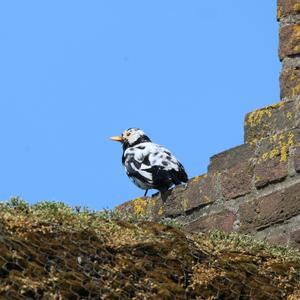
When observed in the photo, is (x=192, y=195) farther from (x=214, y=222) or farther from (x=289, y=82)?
(x=289, y=82)

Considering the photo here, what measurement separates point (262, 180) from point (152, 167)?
7.45 ft

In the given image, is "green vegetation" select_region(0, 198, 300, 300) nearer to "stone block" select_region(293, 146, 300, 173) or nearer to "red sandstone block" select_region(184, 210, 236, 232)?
"stone block" select_region(293, 146, 300, 173)

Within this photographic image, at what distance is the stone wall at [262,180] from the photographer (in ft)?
31.5

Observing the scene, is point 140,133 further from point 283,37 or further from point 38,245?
point 38,245

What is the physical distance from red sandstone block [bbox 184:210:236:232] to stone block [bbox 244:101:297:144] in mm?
586

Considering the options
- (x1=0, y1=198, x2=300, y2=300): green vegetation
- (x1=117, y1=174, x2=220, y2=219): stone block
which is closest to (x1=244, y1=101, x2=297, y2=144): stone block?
(x1=117, y1=174, x2=220, y2=219): stone block

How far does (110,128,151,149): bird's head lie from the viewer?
13.9m

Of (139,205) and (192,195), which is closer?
(192,195)

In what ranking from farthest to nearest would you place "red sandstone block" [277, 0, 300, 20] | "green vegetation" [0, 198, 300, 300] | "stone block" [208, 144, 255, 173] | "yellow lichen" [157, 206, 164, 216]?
"yellow lichen" [157, 206, 164, 216] < "red sandstone block" [277, 0, 300, 20] < "stone block" [208, 144, 255, 173] < "green vegetation" [0, 198, 300, 300]

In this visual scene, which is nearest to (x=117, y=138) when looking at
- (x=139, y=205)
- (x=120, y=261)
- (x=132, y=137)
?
(x=132, y=137)

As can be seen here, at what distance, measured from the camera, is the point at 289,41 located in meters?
10.2

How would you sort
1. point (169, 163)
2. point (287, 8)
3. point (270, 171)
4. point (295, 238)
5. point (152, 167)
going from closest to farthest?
point (295, 238), point (270, 171), point (287, 8), point (169, 163), point (152, 167)

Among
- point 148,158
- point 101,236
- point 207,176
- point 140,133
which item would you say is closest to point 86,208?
point 101,236

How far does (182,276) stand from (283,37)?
3.17 meters
